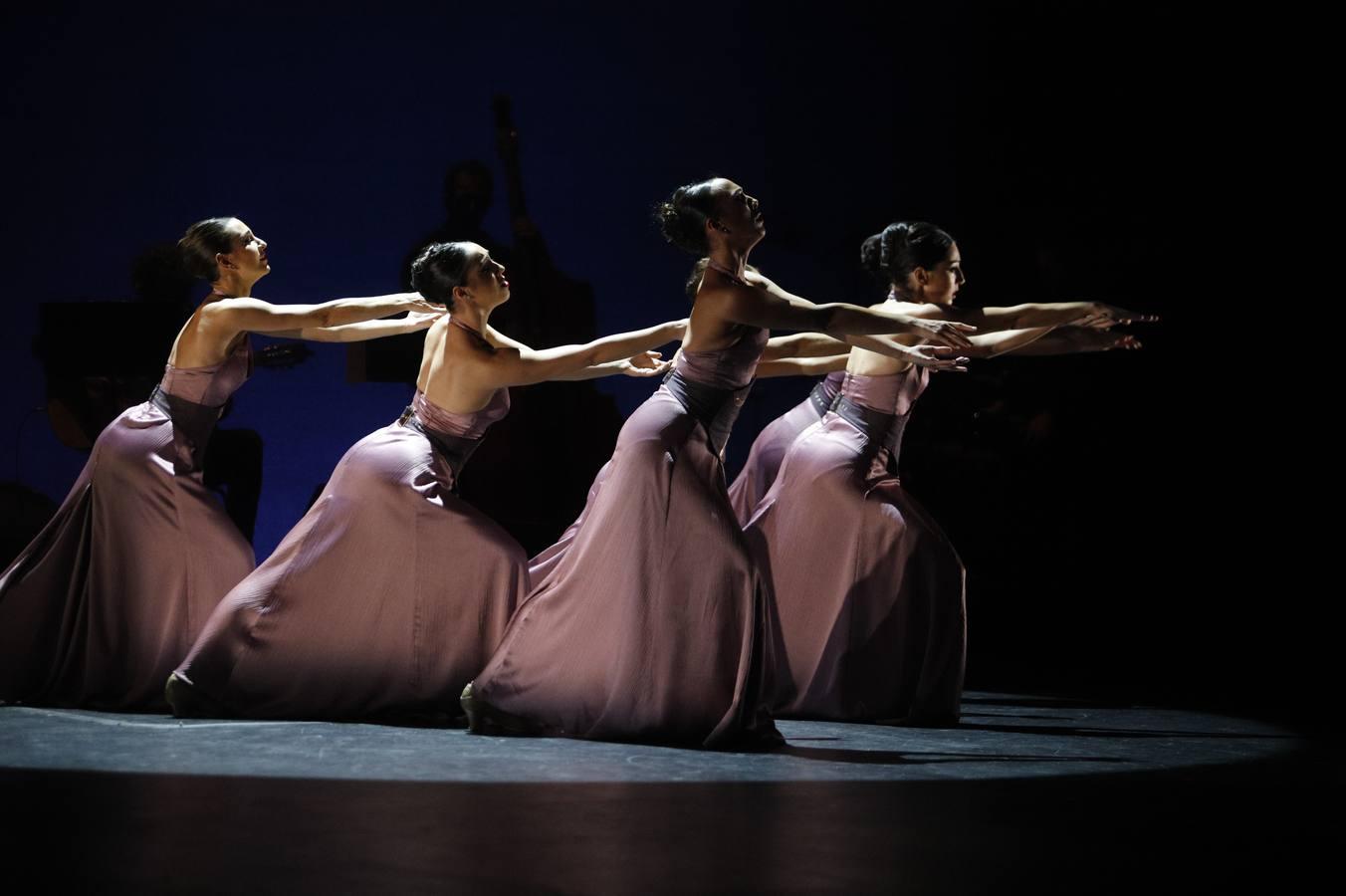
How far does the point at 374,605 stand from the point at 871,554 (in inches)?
60.6

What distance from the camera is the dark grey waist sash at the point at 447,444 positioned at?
448cm

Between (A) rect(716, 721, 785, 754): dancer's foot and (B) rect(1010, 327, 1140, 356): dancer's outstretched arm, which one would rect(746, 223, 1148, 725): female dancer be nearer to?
(B) rect(1010, 327, 1140, 356): dancer's outstretched arm

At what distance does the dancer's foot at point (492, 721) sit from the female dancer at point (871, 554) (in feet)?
3.45

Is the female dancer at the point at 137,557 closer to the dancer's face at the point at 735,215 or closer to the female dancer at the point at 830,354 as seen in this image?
the dancer's face at the point at 735,215

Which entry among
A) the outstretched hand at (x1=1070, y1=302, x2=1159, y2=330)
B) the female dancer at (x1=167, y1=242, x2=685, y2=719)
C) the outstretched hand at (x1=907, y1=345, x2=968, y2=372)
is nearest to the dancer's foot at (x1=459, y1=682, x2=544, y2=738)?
the female dancer at (x1=167, y1=242, x2=685, y2=719)

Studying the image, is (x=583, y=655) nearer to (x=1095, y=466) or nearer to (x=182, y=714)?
(x=182, y=714)

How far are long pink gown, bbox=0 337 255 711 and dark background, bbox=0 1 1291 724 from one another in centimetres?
254

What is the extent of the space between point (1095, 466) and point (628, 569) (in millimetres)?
3396

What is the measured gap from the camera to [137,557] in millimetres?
4684

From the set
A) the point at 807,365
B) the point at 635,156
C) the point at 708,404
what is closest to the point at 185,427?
the point at 708,404

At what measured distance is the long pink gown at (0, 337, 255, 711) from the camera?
4633mm

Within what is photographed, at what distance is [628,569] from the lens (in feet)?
12.8

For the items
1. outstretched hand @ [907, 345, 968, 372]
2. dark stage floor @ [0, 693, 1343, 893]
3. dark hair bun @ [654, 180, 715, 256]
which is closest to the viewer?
dark stage floor @ [0, 693, 1343, 893]

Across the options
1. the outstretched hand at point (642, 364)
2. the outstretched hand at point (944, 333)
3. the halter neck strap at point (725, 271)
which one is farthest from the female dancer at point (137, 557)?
the outstretched hand at point (944, 333)
